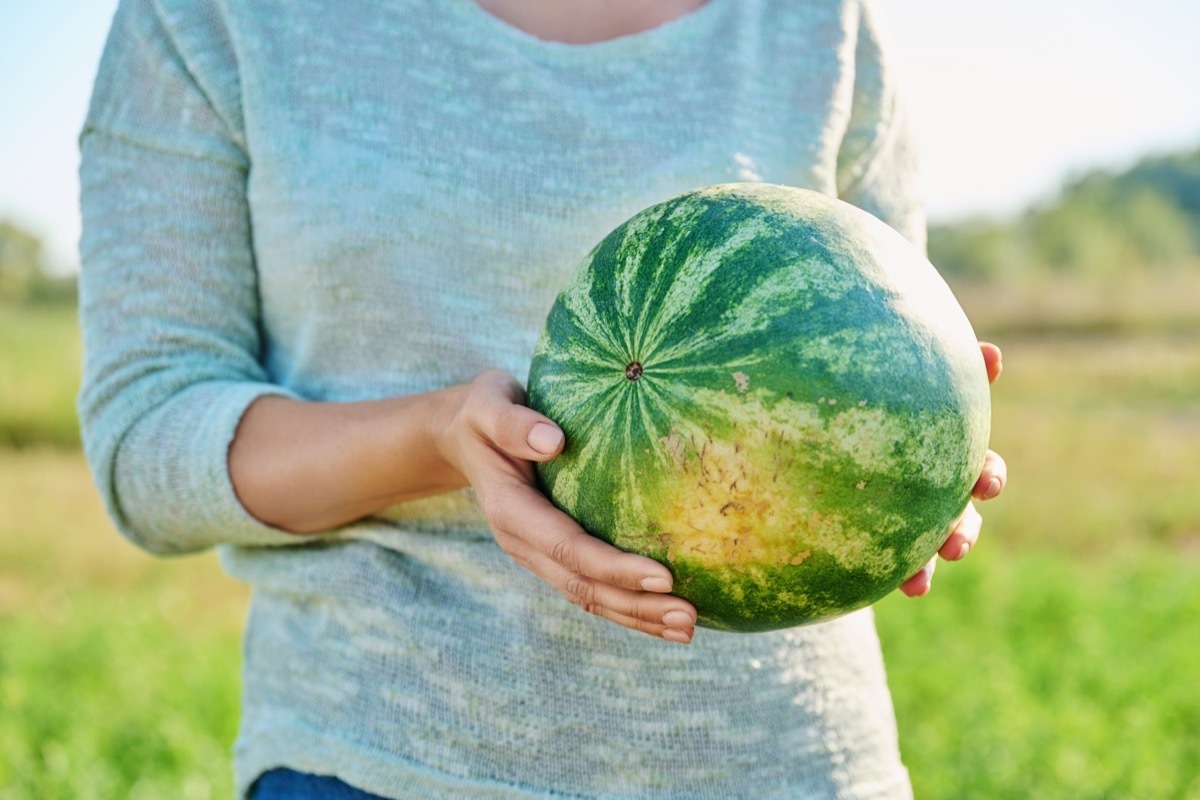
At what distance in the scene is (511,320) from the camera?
180 cm

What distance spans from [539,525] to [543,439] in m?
0.11

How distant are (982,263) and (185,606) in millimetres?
49566

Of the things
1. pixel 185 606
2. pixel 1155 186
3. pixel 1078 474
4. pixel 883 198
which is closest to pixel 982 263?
pixel 1155 186

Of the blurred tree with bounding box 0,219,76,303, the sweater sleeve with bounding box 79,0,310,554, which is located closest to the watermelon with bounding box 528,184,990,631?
the sweater sleeve with bounding box 79,0,310,554

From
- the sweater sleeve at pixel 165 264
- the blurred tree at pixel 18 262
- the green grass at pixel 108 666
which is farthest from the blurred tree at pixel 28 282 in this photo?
the sweater sleeve at pixel 165 264

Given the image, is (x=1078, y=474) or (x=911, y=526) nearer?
(x=911, y=526)

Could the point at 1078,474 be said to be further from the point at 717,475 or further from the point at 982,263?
the point at 982,263

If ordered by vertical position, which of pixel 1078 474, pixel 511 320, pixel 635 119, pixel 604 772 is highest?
pixel 635 119

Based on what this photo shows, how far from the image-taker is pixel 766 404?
1.33 meters

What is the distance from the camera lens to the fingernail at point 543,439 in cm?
139

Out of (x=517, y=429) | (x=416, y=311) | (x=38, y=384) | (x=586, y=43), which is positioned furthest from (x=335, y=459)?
(x=38, y=384)

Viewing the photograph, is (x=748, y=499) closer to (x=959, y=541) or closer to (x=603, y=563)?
(x=603, y=563)

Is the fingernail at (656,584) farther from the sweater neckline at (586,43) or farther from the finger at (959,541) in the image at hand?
the sweater neckline at (586,43)

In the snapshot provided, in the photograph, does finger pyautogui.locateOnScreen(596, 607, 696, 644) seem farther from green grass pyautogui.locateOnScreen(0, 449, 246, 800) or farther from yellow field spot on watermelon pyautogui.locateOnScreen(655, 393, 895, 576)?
green grass pyautogui.locateOnScreen(0, 449, 246, 800)
